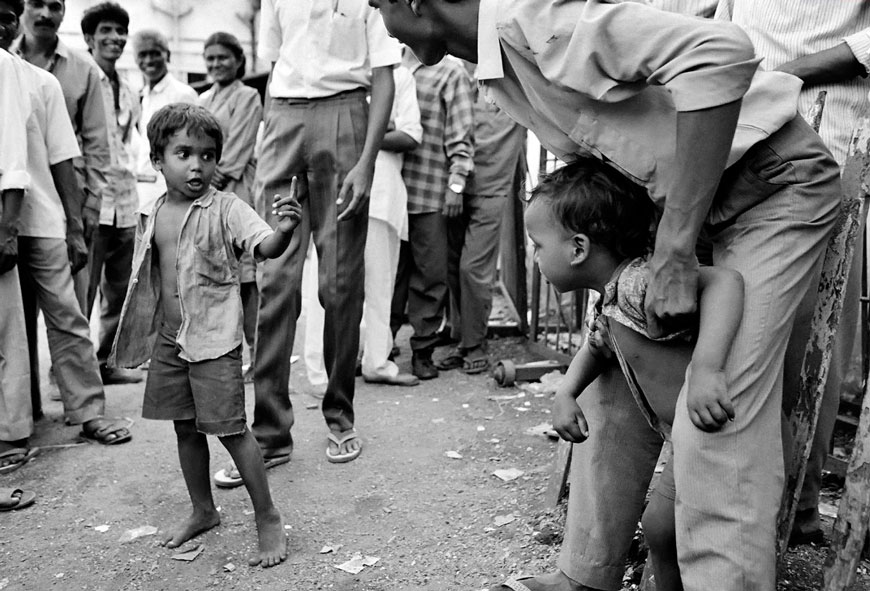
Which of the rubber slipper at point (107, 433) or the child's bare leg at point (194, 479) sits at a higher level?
the child's bare leg at point (194, 479)

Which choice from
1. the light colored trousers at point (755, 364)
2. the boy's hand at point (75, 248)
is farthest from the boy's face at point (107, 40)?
the light colored trousers at point (755, 364)

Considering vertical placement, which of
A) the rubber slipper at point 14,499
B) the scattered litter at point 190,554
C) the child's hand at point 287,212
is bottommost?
the rubber slipper at point 14,499

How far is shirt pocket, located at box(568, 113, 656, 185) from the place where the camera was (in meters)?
1.82

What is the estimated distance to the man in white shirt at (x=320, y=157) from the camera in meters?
3.79

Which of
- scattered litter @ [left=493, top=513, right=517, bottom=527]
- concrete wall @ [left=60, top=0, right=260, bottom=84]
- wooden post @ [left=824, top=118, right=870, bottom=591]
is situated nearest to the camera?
wooden post @ [left=824, top=118, right=870, bottom=591]

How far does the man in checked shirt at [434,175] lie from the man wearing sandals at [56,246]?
220 cm

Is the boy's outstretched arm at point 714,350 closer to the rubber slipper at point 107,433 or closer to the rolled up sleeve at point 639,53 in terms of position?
the rolled up sleeve at point 639,53

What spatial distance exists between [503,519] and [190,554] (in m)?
1.20

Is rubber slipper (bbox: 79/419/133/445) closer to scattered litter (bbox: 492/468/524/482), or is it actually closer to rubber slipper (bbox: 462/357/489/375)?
scattered litter (bbox: 492/468/524/482)

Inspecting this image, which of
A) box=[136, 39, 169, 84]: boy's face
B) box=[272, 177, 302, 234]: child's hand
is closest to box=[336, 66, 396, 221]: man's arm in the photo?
box=[272, 177, 302, 234]: child's hand

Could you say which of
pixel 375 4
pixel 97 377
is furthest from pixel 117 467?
pixel 375 4

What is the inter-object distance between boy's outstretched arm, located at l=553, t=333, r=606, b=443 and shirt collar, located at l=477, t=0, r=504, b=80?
0.75 metres

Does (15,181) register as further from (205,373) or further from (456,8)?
(456,8)

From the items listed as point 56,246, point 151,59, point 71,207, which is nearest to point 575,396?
point 56,246
